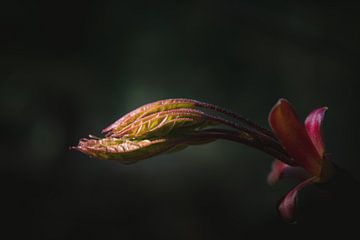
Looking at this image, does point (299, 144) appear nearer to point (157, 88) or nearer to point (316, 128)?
point (316, 128)

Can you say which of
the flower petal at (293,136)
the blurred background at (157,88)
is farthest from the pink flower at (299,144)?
the blurred background at (157,88)

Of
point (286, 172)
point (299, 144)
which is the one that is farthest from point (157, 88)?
point (299, 144)

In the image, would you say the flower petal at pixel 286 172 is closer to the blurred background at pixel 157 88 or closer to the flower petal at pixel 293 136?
the flower petal at pixel 293 136

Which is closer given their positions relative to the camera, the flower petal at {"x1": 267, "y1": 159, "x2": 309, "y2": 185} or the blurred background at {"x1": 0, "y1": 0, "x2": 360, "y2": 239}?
the flower petal at {"x1": 267, "y1": 159, "x2": 309, "y2": 185}

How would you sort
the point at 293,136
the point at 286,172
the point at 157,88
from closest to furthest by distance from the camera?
the point at 293,136 → the point at 286,172 → the point at 157,88

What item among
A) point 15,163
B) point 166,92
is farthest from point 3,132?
point 166,92

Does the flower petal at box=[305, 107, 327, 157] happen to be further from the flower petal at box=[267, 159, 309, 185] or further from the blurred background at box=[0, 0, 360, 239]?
the blurred background at box=[0, 0, 360, 239]

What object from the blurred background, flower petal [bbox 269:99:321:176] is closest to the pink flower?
flower petal [bbox 269:99:321:176]
